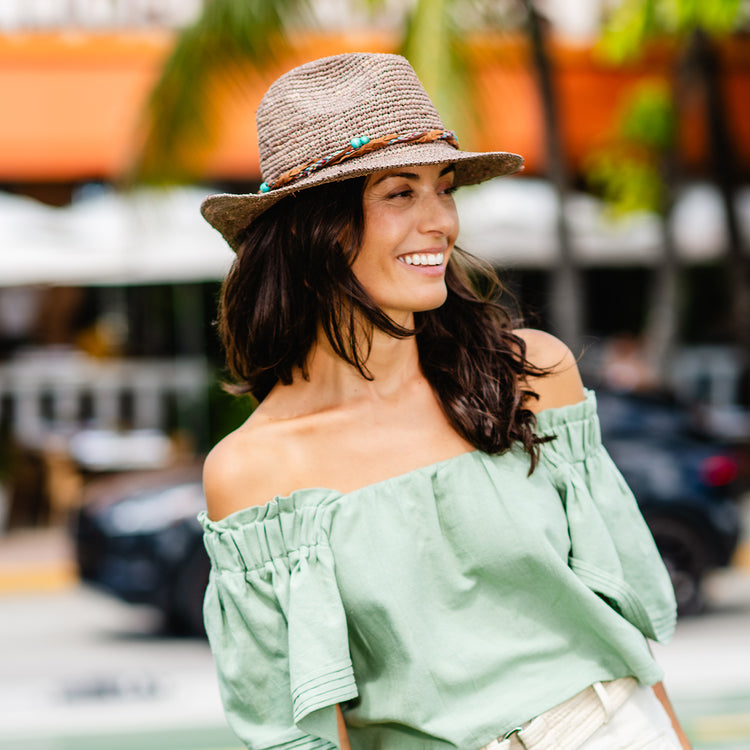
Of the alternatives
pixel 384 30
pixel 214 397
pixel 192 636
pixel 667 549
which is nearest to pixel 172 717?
pixel 192 636

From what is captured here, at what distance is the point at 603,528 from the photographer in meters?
2.08

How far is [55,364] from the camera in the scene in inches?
555

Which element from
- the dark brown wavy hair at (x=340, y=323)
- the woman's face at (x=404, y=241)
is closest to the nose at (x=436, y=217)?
the woman's face at (x=404, y=241)

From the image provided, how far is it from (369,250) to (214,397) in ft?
33.3

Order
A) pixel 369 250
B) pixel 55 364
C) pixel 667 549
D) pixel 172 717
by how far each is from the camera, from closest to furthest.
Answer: pixel 369 250 → pixel 172 717 → pixel 667 549 → pixel 55 364

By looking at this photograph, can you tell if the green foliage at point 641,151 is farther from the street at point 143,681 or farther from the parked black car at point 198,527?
the street at point 143,681

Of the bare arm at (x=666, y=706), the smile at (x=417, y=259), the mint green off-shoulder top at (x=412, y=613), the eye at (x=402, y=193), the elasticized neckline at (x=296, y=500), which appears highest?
the eye at (x=402, y=193)

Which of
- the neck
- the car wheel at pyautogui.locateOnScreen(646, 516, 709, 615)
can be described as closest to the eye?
the neck

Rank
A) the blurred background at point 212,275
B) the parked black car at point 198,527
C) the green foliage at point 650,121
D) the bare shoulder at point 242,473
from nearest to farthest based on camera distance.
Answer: the bare shoulder at point 242,473
the blurred background at point 212,275
the parked black car at point 198,527
the green foliage at point 650,121

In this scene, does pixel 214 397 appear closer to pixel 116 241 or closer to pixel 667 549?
pixel 116 241

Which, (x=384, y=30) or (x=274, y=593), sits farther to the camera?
(x=384, y=30)

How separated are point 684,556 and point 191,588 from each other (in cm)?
314

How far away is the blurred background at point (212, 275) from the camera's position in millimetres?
7180

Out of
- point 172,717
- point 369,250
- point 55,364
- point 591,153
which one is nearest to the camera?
point 369,250
